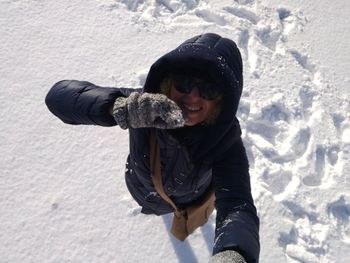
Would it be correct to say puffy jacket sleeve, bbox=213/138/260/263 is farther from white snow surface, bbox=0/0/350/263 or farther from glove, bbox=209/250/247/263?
white snow surface, bbox=0/0/350/263

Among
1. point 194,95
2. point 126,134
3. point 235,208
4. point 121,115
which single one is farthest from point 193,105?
point 126,134

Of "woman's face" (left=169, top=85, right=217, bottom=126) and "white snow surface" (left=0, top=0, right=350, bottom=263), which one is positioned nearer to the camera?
"woman's face" (left=169, top=85, right=217, bottom=126)

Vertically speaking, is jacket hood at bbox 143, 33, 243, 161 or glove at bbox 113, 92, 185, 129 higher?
jacket hood at bbox 143, 33, 243, 161

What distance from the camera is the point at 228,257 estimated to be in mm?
1548

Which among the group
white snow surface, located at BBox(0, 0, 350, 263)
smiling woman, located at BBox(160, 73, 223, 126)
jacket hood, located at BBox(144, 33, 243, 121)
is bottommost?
white snow surface, located at BBox(0, 0, 350, 263)

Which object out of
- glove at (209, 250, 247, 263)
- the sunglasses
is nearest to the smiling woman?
the sunglasses

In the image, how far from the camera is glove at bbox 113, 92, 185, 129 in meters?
1.56

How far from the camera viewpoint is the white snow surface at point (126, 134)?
2.70m

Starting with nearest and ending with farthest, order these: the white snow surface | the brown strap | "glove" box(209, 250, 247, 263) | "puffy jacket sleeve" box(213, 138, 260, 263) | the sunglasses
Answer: "glove" box(209, 250, 247, 263)
"puffy jacket sleeve" box(213, 138, 260, 263)
the sunglasses
the brown strap
the white snow surface

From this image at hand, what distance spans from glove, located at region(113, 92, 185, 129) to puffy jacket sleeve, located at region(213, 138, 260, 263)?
0.42 m

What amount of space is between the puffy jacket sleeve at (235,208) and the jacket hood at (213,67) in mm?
134

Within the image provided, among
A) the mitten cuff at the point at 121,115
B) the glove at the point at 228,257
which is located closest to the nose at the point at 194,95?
the mitten cuff at the point at 121,115

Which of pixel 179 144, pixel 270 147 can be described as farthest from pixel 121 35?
pixel 179 144

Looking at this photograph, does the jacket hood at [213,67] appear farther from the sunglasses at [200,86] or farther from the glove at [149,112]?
the glove at [149,112]
